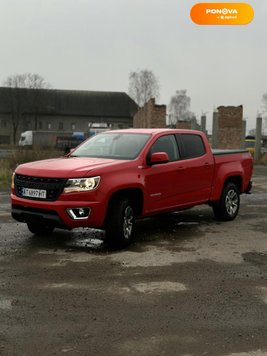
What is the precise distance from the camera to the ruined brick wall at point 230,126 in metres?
25.0

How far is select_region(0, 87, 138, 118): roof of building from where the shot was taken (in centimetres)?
9362

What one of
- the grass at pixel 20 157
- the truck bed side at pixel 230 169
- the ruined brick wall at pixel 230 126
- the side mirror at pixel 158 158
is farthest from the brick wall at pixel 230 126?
the side mirror at pixel 158 158

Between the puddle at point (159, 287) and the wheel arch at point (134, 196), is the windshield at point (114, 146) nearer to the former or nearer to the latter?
the wheel arch at point (134, 196)

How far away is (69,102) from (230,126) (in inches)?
2962

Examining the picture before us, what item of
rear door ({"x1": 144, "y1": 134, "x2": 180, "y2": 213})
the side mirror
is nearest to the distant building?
rear door ({"x1": 144, "y1": 134, "x2": 180, "y2": 213})

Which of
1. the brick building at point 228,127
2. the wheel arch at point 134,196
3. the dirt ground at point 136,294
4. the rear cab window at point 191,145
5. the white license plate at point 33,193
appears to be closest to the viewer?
the dirt ground at point 136,294

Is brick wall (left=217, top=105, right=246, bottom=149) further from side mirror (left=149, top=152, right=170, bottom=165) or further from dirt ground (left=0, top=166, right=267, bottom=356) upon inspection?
side mirror (left=149, top=152, right=170, bottom=165)

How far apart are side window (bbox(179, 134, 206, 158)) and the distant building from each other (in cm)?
8347

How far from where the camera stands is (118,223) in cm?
715

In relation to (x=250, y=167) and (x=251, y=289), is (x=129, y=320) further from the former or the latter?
(x=250, y=167)

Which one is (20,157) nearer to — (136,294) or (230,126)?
(230,126)

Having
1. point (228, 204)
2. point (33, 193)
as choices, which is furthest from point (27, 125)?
point (33, 193)

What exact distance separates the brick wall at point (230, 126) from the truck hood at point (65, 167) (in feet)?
59.2

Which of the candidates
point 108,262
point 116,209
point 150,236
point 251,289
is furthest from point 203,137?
point 251,289
